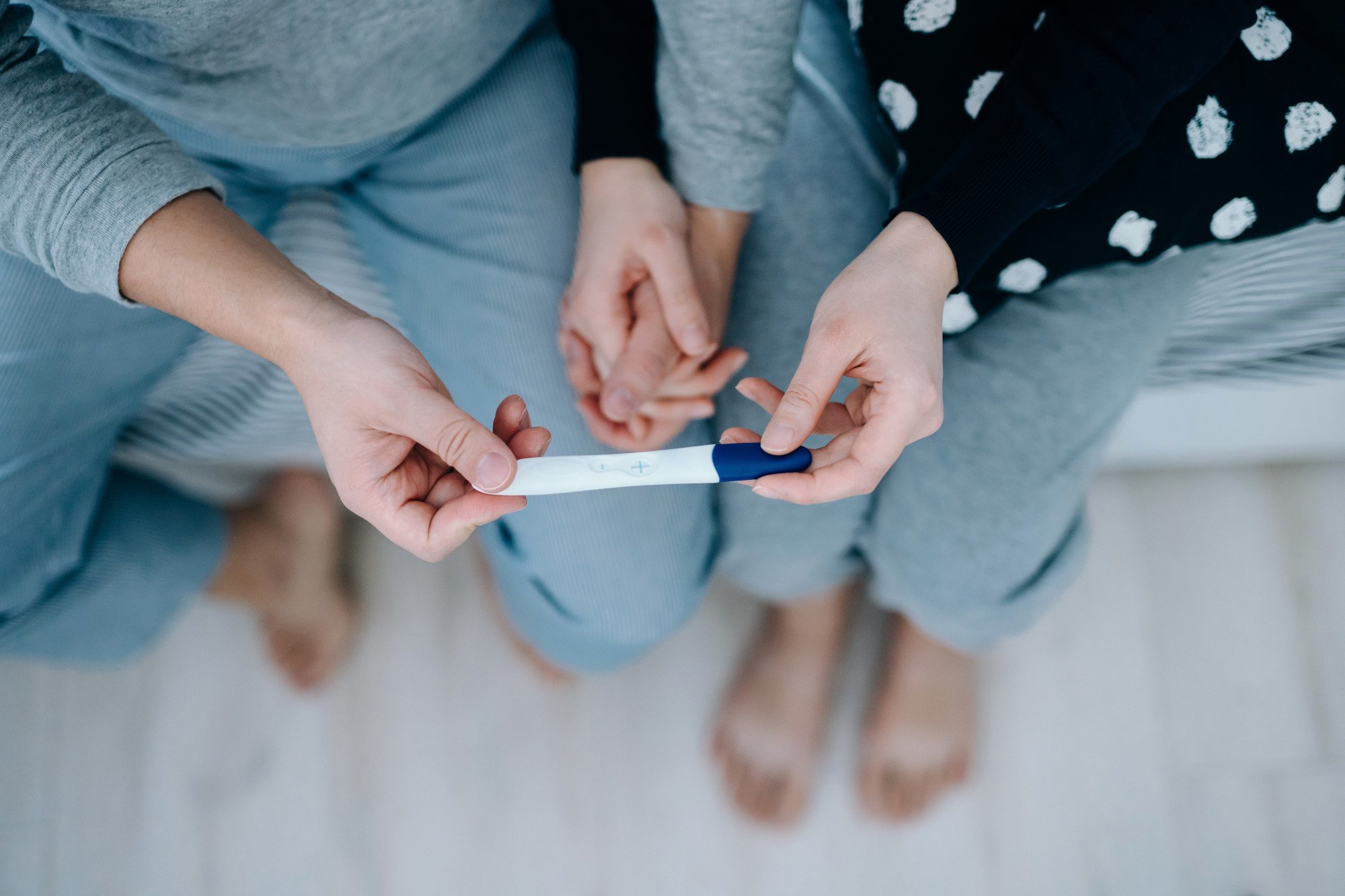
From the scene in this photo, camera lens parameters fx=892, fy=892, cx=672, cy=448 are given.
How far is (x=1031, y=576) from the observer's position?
765mm

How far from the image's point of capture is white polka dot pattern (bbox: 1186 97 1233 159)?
58cm

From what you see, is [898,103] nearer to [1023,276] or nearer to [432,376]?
[1023,276]

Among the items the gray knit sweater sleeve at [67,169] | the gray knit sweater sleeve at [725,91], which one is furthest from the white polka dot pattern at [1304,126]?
the gray knit sweater sleeve at [67,169]

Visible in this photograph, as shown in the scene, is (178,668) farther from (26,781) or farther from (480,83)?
(480,83)

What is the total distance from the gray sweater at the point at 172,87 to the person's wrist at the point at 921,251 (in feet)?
1.18

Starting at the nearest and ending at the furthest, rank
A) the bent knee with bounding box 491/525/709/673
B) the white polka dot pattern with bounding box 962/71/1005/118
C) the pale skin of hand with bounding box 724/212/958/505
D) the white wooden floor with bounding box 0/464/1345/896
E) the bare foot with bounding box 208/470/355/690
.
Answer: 1. the pale skin of hand with bounding box 724/212/958/505
2. the white polka dot pattern with bounding box 962/71/1005/118
3. the bent knee with bounding box 491/525/709/673
4. the white wooden floor with bounding box 0/464/1345/896
5. the bare foot with bounding box 208/470/355/690

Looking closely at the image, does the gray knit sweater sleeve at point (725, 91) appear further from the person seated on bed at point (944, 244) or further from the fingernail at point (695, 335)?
the fingernail at point (695, 335)

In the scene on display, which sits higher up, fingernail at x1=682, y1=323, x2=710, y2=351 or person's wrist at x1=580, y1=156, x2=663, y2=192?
person's wrist at x1=580, y1=156, x2=663, y2=192

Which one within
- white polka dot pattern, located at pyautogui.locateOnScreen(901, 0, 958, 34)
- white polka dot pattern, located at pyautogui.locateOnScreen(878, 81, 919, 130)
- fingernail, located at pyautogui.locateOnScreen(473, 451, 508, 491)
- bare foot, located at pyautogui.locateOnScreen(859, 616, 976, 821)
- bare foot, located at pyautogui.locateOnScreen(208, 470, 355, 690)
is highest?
white polka dot pattern, located at pyautogui.locateOnScreen(901, 0, 958, 34)

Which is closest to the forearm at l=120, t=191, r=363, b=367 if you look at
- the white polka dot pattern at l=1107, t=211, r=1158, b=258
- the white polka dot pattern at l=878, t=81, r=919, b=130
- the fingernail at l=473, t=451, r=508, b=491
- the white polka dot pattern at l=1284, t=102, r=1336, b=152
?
the fingernail at l=473, t=451, r=508, b=491

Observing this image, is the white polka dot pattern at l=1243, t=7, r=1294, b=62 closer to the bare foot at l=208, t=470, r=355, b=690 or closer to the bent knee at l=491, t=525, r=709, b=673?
the bent knee at l=491, t=525, r=709, b=673

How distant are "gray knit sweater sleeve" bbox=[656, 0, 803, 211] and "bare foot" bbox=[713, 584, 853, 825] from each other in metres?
0.46

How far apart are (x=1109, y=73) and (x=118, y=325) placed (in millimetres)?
713

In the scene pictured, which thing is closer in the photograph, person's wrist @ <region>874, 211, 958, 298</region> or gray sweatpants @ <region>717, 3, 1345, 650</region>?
person's wrist @ <region>874, 211, 958, 298</region>
